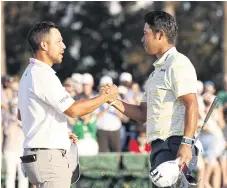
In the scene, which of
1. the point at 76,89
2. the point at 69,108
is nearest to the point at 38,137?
the point at 69,108

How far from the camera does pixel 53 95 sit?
27.2 ft

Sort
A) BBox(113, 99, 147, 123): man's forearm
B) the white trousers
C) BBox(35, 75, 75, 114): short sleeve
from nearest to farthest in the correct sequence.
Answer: BBox(35, 75, 75, 114): short sleeve < BBox(113, 99, 147, 123): man's forearm < the white trousers

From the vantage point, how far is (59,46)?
870 cm

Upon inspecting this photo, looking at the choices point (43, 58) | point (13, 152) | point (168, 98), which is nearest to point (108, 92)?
point (168, 98)

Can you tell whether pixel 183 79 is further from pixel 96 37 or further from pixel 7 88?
pixel 96 37

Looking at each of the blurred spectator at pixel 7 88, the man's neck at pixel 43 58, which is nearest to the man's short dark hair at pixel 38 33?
the man's neck at pixel 43 58

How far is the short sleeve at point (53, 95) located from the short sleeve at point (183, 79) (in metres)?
0.94

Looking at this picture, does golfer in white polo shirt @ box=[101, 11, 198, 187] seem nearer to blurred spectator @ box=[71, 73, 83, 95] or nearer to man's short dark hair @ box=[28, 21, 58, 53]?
man's short dark hair @ box=[28, 21, 58, 53]

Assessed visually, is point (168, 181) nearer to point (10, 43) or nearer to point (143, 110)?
point (143, 110)

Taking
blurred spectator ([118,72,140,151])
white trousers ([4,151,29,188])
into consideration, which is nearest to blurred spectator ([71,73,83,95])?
blurred spectator ([118,72,140,151])

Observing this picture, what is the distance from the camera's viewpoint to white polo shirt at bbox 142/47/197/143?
8578mm

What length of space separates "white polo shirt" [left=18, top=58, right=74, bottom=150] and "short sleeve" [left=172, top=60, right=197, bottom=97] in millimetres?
939

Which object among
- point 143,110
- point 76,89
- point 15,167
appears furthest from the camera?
point 76,89

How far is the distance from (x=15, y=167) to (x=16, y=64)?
2361 centimetres
